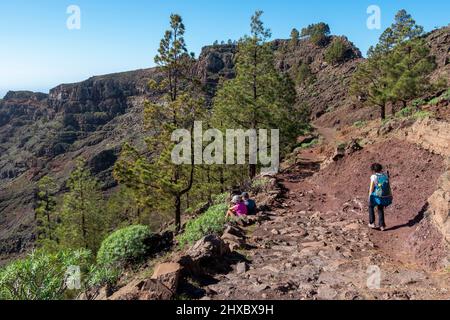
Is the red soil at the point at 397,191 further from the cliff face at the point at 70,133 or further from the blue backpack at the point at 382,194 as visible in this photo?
the cliff face at the point at 70,133

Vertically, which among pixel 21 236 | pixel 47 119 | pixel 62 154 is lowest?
pixel 21 236

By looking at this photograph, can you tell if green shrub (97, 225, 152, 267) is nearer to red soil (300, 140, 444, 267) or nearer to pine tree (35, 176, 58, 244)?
red soil (300, 140, 444, 267)

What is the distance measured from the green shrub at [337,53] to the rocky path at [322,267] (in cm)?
8783

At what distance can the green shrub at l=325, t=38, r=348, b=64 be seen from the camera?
92.1 m

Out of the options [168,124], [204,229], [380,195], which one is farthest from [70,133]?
[380,195]

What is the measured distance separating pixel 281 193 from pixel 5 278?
33.0ft

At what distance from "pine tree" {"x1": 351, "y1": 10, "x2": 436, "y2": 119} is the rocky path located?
22048 millimetres

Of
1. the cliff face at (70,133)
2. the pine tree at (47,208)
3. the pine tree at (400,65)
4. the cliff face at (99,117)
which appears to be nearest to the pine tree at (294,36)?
the cliff face at (99,117)

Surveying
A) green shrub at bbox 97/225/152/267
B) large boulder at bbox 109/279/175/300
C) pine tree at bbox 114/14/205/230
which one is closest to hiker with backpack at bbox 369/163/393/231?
large boulder at bbox 109/279/175/300

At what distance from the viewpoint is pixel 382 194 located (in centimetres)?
985
